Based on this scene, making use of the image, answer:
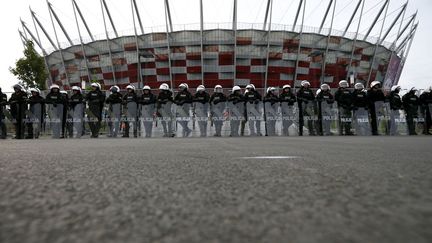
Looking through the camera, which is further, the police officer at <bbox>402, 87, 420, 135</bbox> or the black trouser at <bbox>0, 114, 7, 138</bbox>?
the police officer at <bbox>402, 87, 420, 135</bbox>

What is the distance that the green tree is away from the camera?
888 inches

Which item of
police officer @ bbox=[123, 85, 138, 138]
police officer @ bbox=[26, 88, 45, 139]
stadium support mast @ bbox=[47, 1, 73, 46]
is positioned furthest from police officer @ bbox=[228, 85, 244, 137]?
stadium support mast @ bbox=[47, 1, 73, 46]

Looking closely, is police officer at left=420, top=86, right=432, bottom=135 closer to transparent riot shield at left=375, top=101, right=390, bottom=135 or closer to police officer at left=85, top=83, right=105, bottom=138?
transparent riot shield at left=375, top=101, right=390, bottom=135

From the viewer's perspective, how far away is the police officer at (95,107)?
30.4 feet

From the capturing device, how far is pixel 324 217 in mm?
563

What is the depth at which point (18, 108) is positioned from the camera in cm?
893

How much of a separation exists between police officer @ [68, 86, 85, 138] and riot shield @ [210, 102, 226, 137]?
3876mm

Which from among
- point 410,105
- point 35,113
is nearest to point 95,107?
point 35,113

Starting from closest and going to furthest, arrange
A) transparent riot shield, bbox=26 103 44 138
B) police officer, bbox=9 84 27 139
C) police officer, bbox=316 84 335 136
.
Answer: police officer, bbox=9 84 27 139
transparent riot shield, bbox=26 103 44 138
police officer, bbox=316 84 335 136

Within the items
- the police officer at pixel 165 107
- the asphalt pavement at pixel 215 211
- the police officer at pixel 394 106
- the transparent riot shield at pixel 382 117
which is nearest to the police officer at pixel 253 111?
the police officer at pixel 165 107

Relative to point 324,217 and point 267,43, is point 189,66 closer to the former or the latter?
point 267,43

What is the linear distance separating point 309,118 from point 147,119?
485 centimetres

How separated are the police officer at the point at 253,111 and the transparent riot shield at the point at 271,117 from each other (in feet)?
0.85

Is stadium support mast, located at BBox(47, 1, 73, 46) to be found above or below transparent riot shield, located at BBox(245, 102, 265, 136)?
above
